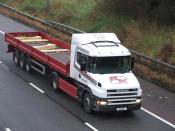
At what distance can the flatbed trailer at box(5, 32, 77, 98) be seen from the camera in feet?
76.7

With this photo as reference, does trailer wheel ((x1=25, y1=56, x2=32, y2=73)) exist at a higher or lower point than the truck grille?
lower

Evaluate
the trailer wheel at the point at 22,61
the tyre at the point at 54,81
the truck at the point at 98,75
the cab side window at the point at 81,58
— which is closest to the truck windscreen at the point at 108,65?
the truck at the point at 98,75

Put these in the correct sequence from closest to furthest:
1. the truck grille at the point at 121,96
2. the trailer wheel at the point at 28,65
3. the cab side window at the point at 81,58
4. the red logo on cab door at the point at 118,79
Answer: the truck grille at the point at 121,96, the red logo on cab door at the point at 118,79, the cab side window at the point at 81,58, the trailer wheel at the point at 28,65

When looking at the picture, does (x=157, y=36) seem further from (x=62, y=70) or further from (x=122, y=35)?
(x=62, y=70)

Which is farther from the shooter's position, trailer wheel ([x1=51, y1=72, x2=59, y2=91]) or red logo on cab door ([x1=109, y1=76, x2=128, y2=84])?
trailer wheel ([x1=51, y1=72, x2=59, y2=91])

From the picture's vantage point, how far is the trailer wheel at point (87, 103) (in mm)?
21183

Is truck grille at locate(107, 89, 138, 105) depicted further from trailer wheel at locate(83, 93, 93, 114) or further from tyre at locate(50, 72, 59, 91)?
tyre at locate(50, 72, 59, 91)

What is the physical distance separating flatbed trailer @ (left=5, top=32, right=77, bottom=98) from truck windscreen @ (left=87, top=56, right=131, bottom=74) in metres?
1.53

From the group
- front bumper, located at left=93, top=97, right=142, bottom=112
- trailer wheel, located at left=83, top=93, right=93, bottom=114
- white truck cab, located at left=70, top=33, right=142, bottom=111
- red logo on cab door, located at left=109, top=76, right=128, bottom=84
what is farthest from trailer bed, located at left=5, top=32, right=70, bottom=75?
front bumper, located at left=93, top=97, right=142, bottom=112

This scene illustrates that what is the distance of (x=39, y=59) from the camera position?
26.1 metres

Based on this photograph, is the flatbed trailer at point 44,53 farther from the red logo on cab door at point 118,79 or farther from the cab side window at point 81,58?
the red logo on cab door at point 118,79

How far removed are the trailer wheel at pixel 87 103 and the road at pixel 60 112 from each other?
0.19 meters

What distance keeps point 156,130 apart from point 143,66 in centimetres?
844

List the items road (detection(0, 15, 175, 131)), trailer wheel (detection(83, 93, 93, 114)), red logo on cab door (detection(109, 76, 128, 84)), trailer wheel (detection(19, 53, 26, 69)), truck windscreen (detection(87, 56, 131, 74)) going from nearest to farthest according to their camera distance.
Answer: road (detection(0, 15, 175, 131))
red logo on cab door (detection(109, 76, 128, 84))
trailer wheel (detection(83, 93, 93, 114))
truck windscreen (detection(87, 56, 131, 74))
trailer wheel (detection(19, 53, 26, 69))
